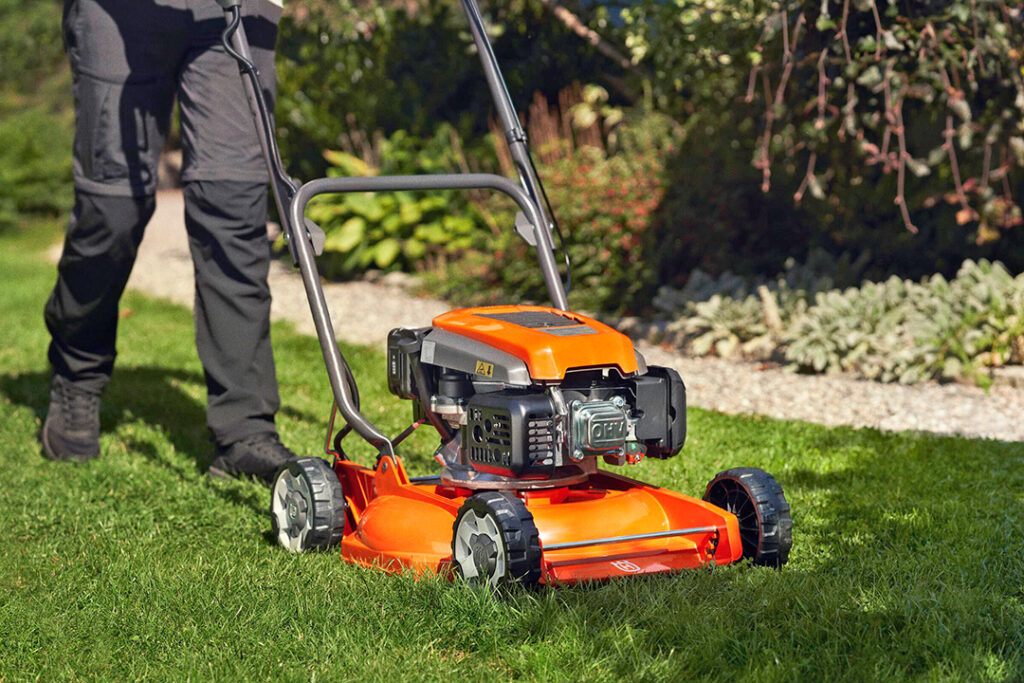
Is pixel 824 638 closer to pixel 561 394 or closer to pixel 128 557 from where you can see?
pixel 561 394

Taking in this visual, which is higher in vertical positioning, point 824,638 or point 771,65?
point 771,65

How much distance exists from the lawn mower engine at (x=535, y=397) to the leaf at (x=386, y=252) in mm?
5870

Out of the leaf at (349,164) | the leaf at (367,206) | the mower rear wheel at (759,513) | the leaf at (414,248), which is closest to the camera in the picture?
the mower rear wheel at (759,513)

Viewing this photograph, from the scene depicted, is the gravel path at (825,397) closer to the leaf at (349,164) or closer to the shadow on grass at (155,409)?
the shadow on grass at (155,409)

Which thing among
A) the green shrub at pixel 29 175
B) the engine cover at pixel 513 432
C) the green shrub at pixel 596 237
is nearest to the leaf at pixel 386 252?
the green shrub at pixel 596 237

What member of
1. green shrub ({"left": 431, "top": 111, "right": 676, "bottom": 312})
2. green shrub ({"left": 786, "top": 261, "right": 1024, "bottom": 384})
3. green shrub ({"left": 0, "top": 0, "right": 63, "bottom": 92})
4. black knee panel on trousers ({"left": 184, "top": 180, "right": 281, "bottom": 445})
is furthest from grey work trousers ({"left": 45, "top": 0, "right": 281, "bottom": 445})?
green shrub ({"left": 0, "top": 0, "right": 63, "bottom": 92})

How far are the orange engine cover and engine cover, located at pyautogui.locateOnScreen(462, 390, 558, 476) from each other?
0.08 m

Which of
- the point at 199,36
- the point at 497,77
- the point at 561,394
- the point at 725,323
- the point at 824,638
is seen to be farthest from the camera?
the point at 725,323

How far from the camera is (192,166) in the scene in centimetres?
378

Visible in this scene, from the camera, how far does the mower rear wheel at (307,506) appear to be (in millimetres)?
3094

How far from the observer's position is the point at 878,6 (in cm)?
546

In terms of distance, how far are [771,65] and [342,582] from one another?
3756 mm

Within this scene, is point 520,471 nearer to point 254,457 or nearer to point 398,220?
point 254,457

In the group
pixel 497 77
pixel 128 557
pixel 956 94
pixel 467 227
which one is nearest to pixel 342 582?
pixel 128 557
